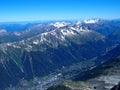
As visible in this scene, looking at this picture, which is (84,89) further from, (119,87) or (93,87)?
(119,87)

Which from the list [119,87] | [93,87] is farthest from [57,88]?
[119,87]

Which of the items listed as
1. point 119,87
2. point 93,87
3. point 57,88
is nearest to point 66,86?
point 57,88

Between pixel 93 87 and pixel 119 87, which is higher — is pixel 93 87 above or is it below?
below

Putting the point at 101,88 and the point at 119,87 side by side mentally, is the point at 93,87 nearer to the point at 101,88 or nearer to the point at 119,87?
the point at 101,88

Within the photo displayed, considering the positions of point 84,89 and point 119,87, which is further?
point 84,89

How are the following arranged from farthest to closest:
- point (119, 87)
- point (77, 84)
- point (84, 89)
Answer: point (77, 84) < point (84, 89) < point (119, 87)

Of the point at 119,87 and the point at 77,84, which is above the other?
the point at 119,87

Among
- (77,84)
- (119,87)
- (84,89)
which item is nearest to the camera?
(119,87)

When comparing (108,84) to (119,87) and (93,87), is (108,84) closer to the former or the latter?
(93,87)

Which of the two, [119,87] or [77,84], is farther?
[77,84]
